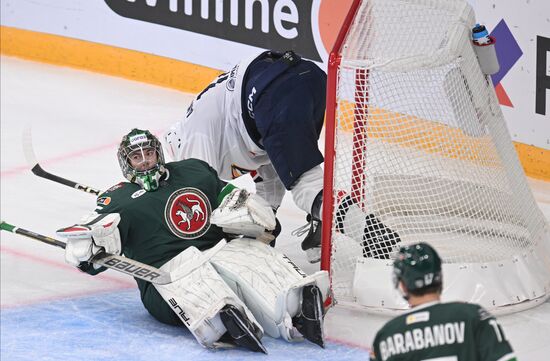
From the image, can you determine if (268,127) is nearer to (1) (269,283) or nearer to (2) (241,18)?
(1) (269,283)

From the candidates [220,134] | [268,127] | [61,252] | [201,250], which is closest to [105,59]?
[61,252]

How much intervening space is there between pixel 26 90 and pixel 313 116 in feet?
11.5

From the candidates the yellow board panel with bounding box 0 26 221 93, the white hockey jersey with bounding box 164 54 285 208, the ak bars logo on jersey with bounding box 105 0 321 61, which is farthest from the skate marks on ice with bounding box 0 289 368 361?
the yellow board panel with bounding box 0 26 221 93

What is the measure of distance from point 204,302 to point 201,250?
1.08ft

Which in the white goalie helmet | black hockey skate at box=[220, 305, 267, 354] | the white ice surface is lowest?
the white ice surface

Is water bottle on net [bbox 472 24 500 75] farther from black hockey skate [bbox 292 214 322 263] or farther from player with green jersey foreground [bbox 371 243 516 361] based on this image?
player with green jersey foreground [bbox 371 243 516 361]

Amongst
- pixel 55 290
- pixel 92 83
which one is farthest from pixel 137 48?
pixel 55 290

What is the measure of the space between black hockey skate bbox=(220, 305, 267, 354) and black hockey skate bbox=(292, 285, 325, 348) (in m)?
0.17

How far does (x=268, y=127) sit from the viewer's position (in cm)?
477

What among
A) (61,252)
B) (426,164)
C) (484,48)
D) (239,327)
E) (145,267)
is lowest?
(61,252)

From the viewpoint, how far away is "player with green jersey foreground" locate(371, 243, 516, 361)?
8.54 ft

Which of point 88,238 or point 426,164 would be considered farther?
point 426,164

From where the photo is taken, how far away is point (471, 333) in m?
2.62

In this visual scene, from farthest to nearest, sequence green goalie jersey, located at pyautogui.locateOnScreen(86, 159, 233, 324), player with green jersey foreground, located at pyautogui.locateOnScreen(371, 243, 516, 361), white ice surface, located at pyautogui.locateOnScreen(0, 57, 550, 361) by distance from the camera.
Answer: green goalie jersey, located at pyautogui.locateOnScreen(86, 159, 233, 324) → white ice surface, located at pyautogui.locateOnScreen(0, 57, 550, 361) → player with green jersey foreground, located at pyautogui.locateOnScreen(371, 243, 516, 361)
